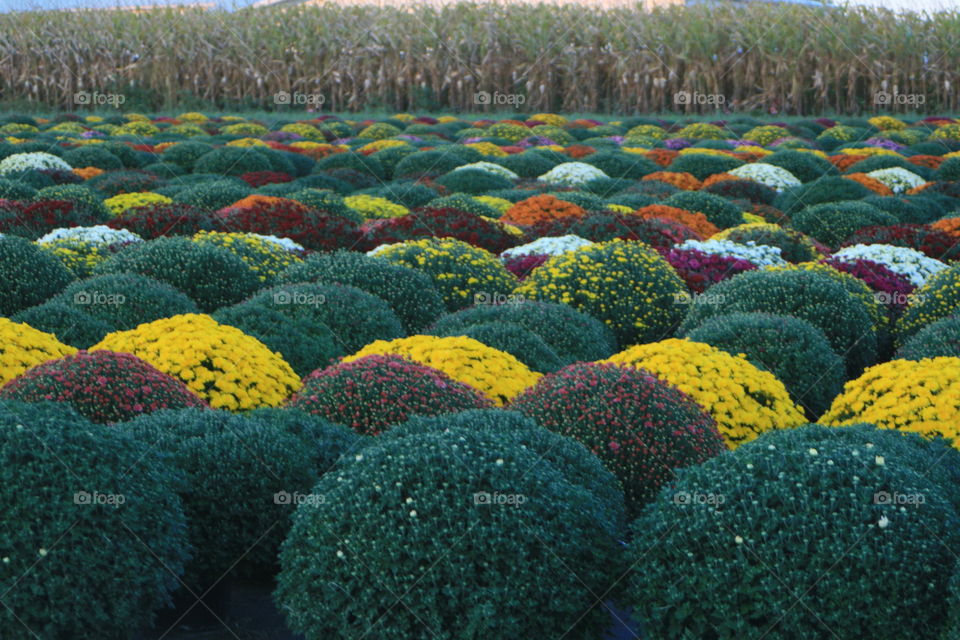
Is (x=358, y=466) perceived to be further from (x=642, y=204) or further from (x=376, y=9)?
(x=376, y=9)

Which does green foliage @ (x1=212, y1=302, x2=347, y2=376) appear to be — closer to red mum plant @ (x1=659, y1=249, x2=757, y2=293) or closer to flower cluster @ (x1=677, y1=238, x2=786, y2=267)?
red mum plant @ (x1=659, y1=249, x2=757, y2=293)

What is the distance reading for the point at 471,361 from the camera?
26.3 ft

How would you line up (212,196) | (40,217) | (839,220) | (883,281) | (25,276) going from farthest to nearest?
1. (212,196)
2. (839,220)
3. (40,217)
4. (883,281)
5. (25,276)

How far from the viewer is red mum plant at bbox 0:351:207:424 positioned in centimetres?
645

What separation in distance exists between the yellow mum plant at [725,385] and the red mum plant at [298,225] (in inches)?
264

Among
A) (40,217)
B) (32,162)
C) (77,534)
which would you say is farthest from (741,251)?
(32,162)

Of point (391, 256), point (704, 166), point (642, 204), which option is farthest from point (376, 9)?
point (391, 256)

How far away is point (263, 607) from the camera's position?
6.05 m

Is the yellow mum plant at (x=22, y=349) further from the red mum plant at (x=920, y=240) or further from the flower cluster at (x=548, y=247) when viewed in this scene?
the red mum plant at (x=920, y=240)

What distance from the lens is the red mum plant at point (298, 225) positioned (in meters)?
14.1

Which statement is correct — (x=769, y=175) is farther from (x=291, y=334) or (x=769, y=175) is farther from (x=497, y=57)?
(x=497, y=57)

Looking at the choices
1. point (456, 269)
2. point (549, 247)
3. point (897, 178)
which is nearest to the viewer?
point (456, 269)

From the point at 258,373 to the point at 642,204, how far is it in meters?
10.9

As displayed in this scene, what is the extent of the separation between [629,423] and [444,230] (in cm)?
786
